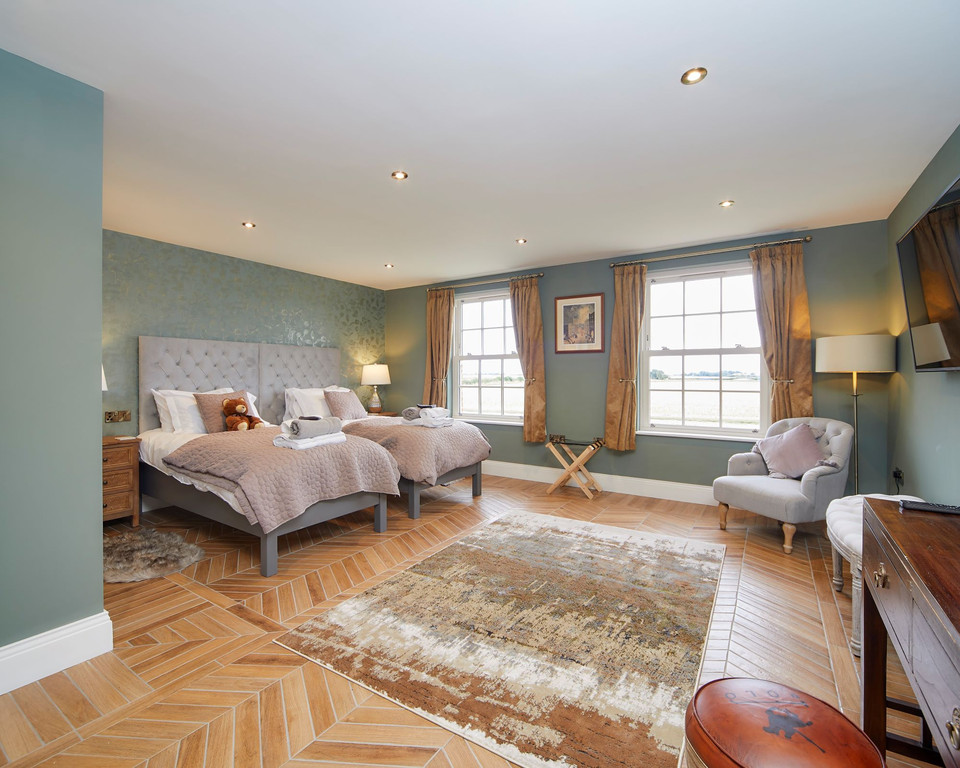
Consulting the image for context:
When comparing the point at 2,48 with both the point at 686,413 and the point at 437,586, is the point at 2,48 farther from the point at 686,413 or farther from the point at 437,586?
the point at 686,413

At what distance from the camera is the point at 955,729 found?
731 mm

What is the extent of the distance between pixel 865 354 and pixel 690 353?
57.1 inches

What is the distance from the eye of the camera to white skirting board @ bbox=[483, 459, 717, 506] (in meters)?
4.47

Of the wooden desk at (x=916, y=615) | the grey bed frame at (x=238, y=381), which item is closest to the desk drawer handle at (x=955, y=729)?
the wooden desk at (x=916, y=615)

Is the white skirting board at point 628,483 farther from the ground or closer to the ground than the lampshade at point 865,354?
closer to the ground

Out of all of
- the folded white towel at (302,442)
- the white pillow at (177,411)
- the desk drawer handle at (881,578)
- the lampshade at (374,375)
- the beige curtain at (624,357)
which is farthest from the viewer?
the lampshade at (374,375)

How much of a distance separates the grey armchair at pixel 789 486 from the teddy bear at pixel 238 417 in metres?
3.93

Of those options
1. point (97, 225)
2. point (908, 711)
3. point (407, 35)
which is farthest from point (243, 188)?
point (908, 711)

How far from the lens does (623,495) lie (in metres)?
4.78

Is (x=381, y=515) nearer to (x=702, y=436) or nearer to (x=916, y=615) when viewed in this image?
(x=702, y=436)

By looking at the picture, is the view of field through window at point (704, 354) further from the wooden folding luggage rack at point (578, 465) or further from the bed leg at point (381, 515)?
the bed leg at point (381, 515)

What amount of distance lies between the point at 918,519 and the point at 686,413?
3.32 metres

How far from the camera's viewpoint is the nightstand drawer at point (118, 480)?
355 cm

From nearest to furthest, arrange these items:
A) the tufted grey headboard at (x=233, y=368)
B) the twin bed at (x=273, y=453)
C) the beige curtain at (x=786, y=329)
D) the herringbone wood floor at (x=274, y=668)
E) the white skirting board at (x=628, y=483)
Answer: the herringbone wood floor at (x=274, y=668) < the twin bed at (x=273, y=453) < the beige curtain at (x=786, y=329) < the tufted grey headboard at (x=233, y=368) < the white skirting board at (x=628, y=483)
